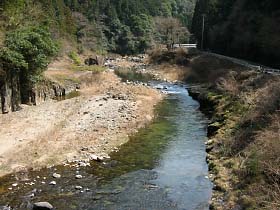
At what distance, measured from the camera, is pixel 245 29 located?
55.5m

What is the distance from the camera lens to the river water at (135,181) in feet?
54.9

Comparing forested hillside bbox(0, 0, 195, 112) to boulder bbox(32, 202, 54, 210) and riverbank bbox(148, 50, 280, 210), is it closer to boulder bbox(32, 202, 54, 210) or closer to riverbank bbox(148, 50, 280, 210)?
riverbank bbox(148, 50, 280, 210)

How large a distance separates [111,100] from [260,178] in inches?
886

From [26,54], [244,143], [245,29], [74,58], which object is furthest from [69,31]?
[244,143]

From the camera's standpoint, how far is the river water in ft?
54.9

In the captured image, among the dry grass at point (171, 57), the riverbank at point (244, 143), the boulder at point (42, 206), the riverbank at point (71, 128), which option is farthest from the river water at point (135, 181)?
the dry grass at point (171, 57)

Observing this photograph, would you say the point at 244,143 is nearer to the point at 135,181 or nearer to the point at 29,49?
the point at 135,181

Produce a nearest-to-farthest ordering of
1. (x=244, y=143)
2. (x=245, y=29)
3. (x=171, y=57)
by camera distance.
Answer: (x=244, y=143) < (x=245, y=29) < (x=171, y=57)

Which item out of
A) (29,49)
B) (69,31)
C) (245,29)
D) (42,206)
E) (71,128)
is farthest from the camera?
(69,31)

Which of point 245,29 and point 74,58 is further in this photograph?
point 74,58

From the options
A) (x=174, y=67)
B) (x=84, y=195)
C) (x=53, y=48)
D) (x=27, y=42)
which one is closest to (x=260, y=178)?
(x=84, y=195)

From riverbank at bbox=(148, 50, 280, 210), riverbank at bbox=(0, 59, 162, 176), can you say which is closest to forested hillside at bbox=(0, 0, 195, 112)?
riverbank at bbox=(0, 59, 162, 176)

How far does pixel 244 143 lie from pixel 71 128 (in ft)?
38.5

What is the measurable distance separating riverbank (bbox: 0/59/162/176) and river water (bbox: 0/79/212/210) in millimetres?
1144
